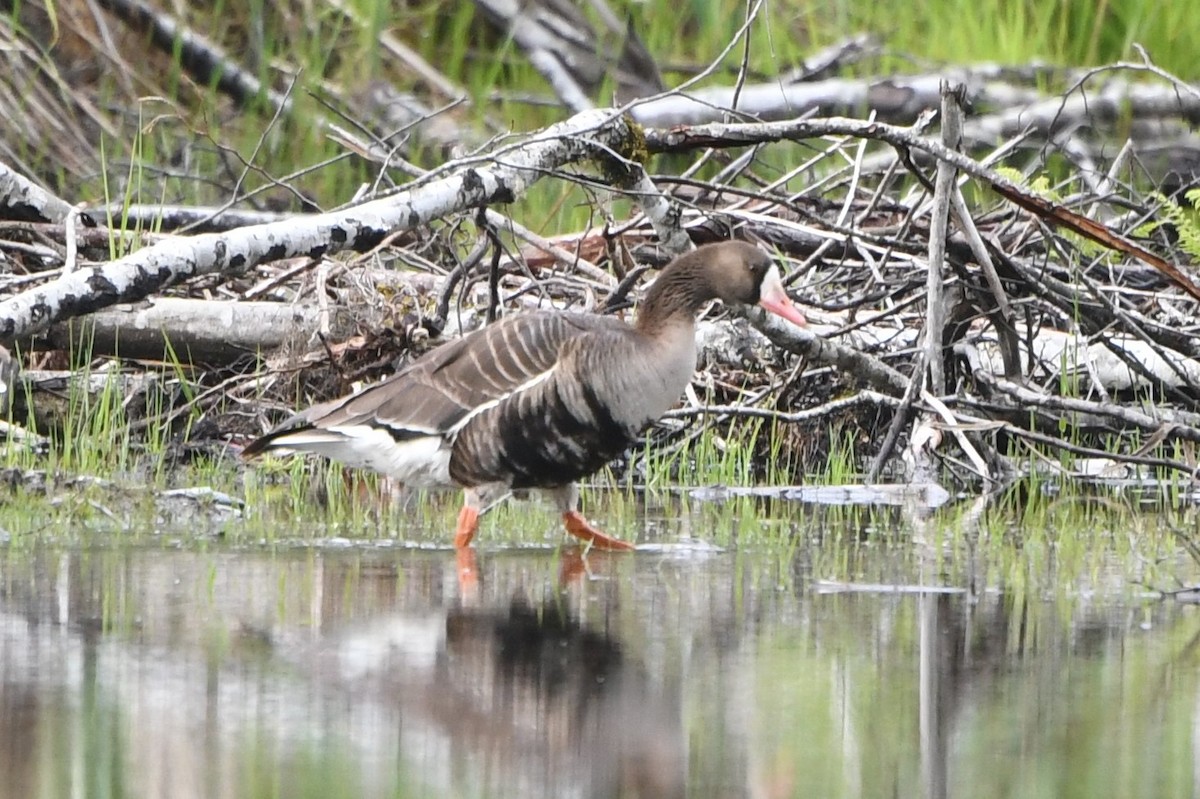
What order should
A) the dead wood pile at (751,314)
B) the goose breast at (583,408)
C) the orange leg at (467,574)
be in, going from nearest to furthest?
1. the orange leg at (467,574)
2. the goose breast at (583,408)
3. the dead wood pile at (751,314)

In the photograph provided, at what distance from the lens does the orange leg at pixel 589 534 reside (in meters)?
6.20

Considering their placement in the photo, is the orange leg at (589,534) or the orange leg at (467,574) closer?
the orange leg at (467,574)

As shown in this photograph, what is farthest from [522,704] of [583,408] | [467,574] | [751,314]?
[751,314]

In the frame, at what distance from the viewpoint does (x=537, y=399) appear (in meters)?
6.56

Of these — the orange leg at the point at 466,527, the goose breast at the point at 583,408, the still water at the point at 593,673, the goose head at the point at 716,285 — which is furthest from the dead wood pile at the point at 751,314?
the still water at the point at 593,673

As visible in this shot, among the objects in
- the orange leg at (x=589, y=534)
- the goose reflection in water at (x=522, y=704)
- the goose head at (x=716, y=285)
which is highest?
the goose head at (x=716, y=285)

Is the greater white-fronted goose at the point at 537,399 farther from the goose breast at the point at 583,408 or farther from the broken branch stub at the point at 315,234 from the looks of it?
the broken branch stub at the point at 315,234

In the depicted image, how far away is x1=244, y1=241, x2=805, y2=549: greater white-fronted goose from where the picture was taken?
6.50 m

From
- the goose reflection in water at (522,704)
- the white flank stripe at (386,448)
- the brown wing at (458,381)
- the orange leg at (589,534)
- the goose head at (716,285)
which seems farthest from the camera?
the white flank stripe at (386,448)

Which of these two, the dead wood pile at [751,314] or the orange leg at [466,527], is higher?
the dead wood pile at [751,314]

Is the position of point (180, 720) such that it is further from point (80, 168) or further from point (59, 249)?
point (80, 168)

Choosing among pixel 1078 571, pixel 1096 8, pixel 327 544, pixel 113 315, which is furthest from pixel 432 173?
pixel 1096 8

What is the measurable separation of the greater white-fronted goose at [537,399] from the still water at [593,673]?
0.54 meters

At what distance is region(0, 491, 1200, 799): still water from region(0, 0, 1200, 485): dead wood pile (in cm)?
144
